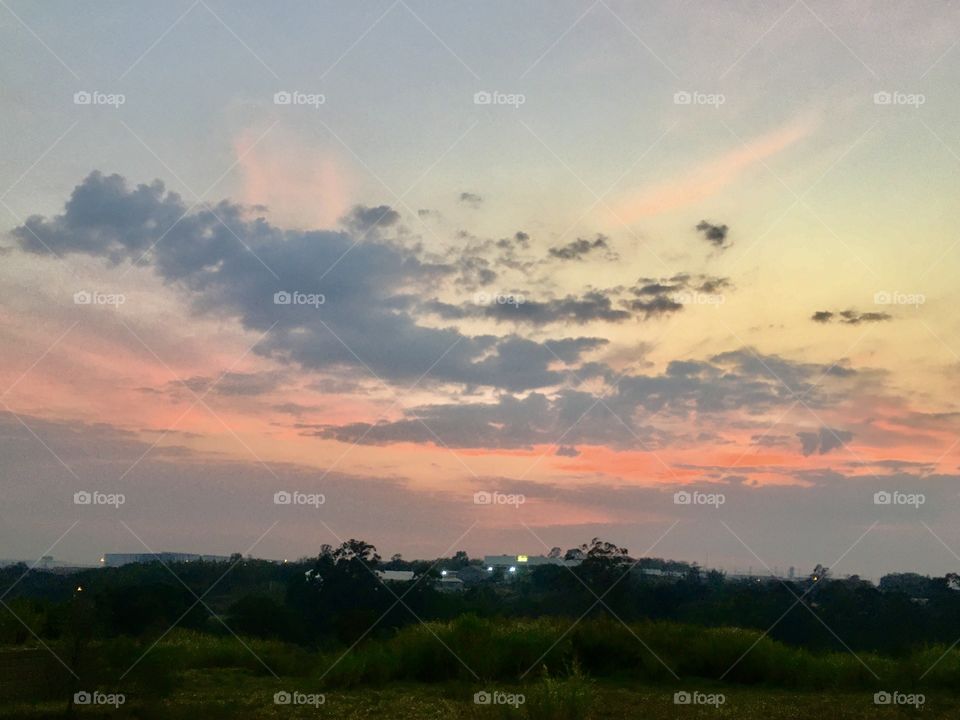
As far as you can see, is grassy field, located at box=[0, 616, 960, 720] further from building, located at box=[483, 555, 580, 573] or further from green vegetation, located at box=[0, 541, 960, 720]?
building, located at box=[483, 555, 580, 573]

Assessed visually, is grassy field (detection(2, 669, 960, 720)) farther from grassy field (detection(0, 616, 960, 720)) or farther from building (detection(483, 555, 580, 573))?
building (detection(483, 555, 580, 573))

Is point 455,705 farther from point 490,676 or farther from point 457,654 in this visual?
point 457,654

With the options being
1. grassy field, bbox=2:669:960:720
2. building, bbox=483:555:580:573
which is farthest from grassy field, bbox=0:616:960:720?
building, bbox=483:555:580:573

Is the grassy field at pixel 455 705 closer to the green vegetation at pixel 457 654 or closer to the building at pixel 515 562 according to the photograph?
the green vegetation at pixel 457 654

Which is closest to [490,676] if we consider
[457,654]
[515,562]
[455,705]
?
[457,654]

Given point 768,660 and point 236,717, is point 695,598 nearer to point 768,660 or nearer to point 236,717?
point 768,660

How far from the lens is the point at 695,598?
41.9m

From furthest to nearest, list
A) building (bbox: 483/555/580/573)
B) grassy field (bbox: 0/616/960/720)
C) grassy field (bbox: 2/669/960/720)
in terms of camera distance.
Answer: building (bbox: 483/555/580/573) < grassy field (bbox: 0/616/960/720) < grassy field (bbox: 2/669/960/720)

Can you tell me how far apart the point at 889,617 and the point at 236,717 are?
29162 mm

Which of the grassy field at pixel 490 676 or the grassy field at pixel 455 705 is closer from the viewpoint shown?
the grassy field at pixel 455 705

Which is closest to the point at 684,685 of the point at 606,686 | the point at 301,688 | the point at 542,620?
the point at 606,686

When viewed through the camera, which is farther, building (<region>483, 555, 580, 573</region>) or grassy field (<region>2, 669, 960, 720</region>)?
building (<region>483, 555, 580, 573</region>)

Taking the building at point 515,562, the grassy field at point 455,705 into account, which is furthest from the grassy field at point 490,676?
the building at point 515,562

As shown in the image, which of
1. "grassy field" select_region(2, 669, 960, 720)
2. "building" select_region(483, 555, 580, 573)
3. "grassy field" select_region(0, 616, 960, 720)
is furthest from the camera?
"building" select_region(483, 555, 580, 573)
